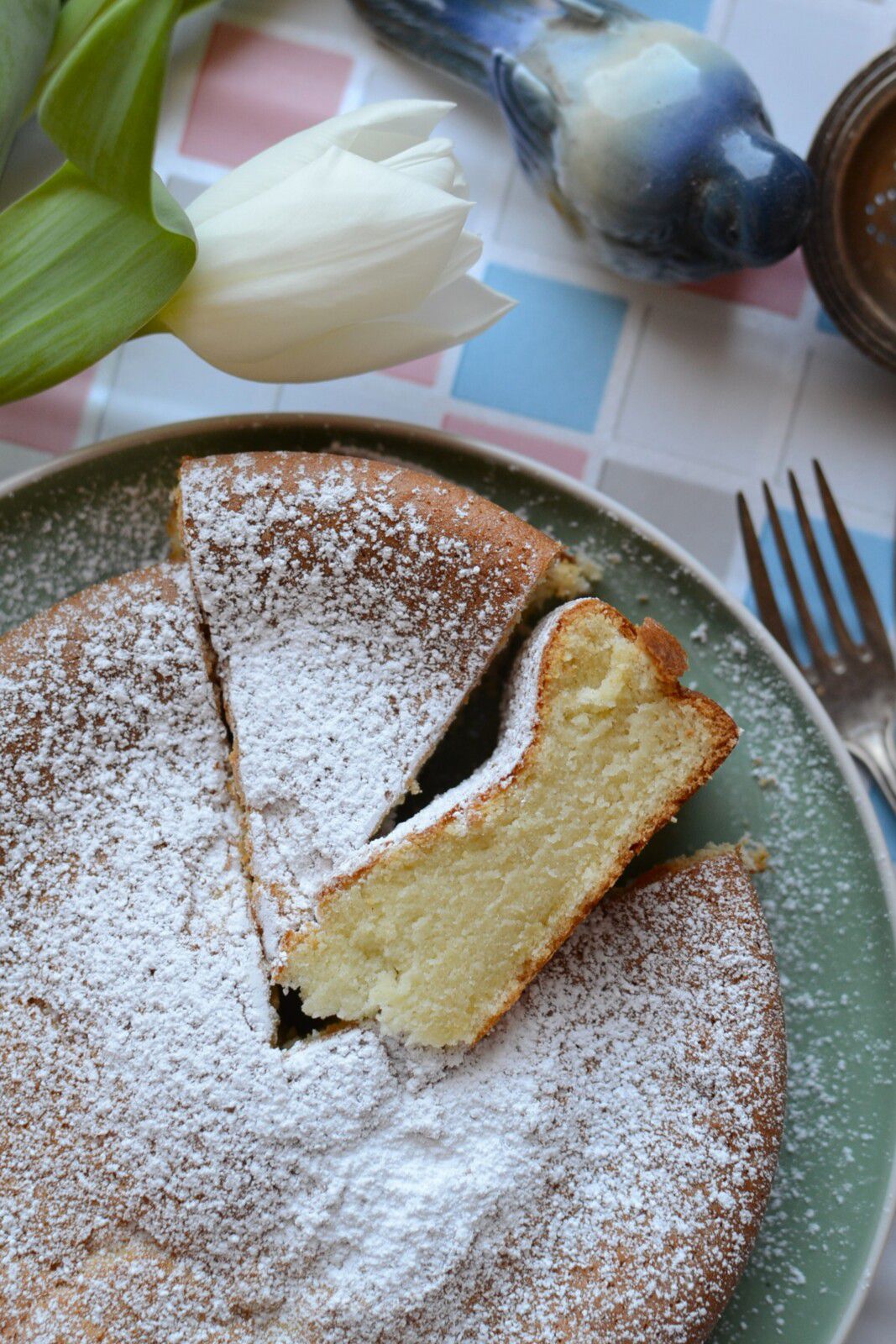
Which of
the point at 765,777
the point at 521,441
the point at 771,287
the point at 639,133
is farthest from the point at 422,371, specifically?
the point at 765,777

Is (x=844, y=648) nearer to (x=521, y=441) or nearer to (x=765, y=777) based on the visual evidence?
(x=765, y=777)

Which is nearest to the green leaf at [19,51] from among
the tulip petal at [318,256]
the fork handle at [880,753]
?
the tulip petal at [318,256]

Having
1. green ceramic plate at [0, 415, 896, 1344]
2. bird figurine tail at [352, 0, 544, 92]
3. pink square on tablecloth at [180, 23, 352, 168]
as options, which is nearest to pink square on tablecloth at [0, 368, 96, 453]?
green ceramic plate at [0, 415, 896, 1344]

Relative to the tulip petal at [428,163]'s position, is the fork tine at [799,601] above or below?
below

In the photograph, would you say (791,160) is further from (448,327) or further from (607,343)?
(448,327)

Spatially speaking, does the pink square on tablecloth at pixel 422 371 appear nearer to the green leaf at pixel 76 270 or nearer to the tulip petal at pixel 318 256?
the tulip petal at pixel 318 256

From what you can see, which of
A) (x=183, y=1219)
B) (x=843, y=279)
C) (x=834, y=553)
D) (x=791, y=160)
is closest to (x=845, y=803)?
(x=834, y=553)

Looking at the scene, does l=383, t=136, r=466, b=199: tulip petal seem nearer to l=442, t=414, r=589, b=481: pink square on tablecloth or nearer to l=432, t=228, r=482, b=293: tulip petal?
l=432, t=228, r=482, b=293: tulip petal
